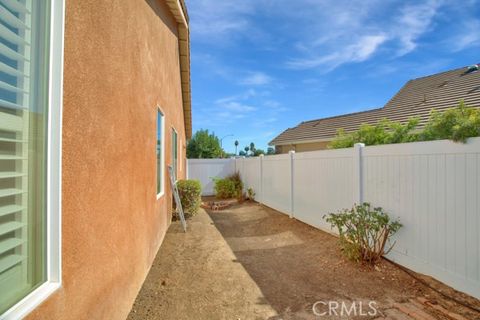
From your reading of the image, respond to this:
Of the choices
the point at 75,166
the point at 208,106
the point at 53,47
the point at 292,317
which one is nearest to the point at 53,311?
the point at 75,166

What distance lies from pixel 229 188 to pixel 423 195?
980 cm

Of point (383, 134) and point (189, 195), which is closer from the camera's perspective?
point (383, 134)

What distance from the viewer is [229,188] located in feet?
43.4

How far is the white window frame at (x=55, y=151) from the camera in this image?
1629mm

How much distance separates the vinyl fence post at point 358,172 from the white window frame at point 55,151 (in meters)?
4.82

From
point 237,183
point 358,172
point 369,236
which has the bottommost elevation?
point 369,236

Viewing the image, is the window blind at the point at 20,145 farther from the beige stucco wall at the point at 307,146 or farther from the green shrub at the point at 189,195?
the beige stucco wall at the point at 307,146

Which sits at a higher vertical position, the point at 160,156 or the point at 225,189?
the point at 160,156

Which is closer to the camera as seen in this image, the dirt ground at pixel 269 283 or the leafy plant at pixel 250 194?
the dirt ground at pixel 269 283

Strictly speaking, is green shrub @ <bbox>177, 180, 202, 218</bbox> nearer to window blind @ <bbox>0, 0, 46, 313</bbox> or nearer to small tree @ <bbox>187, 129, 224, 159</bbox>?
window blind @ <bbox>0, 0, 46, 313</bbox>

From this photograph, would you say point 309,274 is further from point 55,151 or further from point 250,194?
point 250,194
